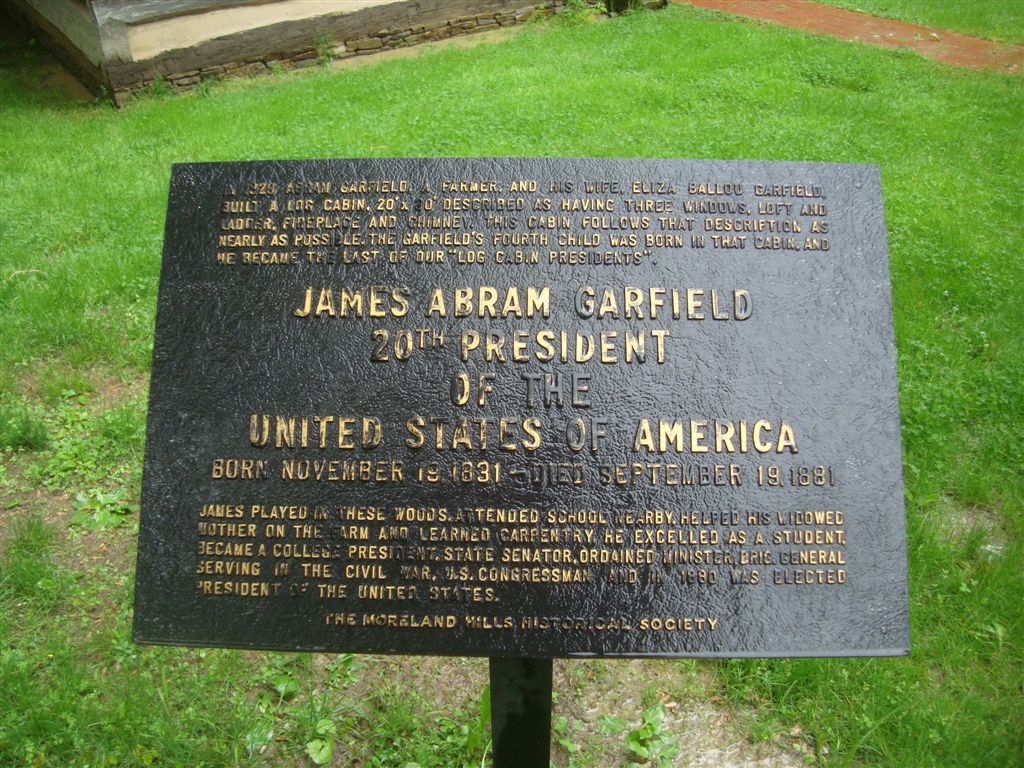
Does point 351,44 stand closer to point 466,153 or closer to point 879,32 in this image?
point 466,153

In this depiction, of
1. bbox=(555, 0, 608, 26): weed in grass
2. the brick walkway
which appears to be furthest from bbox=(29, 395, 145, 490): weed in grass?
the brick walkway

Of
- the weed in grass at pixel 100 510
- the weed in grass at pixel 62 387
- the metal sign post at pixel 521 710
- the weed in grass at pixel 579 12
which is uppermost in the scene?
the weed in grass at pixel 579 12

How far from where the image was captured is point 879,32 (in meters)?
10.4

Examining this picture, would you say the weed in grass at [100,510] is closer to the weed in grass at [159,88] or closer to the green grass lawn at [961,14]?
the weed in grass at [159,88]

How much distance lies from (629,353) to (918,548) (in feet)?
6.71

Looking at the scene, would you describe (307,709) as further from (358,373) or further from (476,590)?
(358,373)

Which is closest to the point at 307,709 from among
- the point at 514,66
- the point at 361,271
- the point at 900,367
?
the point at 361,271

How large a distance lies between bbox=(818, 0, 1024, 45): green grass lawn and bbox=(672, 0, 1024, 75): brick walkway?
228 millimetres

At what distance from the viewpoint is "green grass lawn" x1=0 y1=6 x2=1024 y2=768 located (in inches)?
118

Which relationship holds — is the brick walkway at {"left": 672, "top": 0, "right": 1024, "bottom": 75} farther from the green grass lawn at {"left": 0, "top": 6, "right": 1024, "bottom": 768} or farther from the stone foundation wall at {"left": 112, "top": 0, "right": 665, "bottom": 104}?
the stone foundation wall at {"left": 112, "top": 0, "right": 665, "bottom": 104}

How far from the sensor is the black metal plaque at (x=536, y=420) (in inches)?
84.4

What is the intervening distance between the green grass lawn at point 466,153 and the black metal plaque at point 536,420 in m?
1.08

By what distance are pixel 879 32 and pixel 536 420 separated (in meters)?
10.4

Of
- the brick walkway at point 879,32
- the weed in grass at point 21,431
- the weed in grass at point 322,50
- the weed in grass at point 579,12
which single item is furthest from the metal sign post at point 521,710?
the weed in grass at point 579,12
